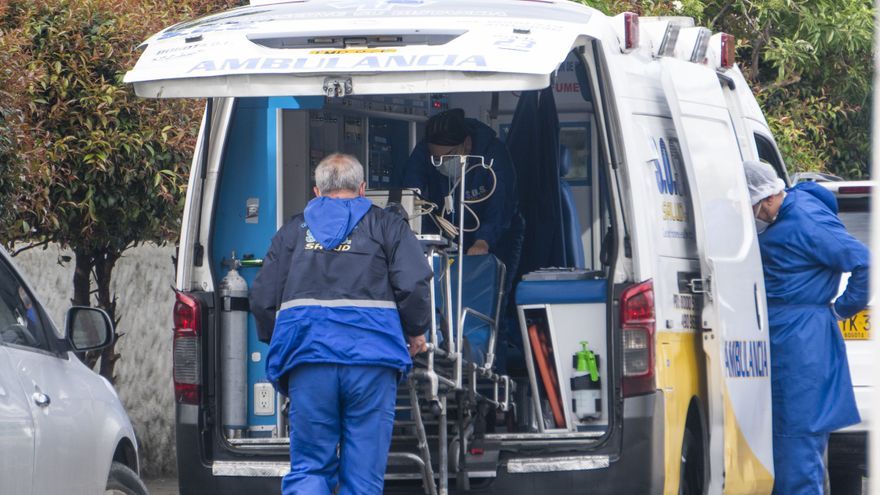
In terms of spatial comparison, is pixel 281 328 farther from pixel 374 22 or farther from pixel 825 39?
pixel 825 39

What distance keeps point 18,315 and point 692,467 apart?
285 cm

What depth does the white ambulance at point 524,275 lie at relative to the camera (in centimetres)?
558

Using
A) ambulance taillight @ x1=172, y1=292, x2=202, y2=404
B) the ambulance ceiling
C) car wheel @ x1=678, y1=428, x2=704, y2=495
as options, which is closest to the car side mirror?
ambulance taillight @ x1=172, y1=292, x2=202, y2=404

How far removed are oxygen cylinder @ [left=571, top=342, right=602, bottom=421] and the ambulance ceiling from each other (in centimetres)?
133

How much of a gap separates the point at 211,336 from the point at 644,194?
1822mm

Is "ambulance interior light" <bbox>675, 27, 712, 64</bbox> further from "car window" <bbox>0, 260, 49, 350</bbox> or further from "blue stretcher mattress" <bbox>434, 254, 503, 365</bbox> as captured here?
"car window" <bbox>0, 260, 49, 350</bbox>

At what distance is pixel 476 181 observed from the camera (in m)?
7.21

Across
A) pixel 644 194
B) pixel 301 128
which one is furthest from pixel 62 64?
pixel 644 194

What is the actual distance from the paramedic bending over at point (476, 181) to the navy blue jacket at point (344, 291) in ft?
4.20

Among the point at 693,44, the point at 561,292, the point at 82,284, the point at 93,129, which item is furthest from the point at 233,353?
the point at 82,284

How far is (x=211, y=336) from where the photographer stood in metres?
6.16

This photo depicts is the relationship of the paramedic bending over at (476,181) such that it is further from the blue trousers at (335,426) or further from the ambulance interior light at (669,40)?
the blue trousers at (335,426)

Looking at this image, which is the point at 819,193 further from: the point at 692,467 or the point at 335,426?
the point at 335,426

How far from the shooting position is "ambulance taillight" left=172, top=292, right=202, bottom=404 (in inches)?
240
